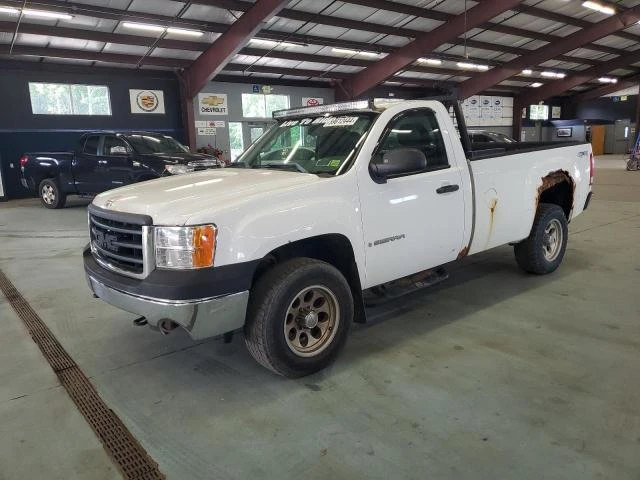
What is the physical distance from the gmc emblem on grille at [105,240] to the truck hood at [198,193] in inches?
7.2

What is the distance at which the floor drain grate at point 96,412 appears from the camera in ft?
7.46

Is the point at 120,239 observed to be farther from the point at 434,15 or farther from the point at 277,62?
the point at 277,62

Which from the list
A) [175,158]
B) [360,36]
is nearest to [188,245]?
[175,158]

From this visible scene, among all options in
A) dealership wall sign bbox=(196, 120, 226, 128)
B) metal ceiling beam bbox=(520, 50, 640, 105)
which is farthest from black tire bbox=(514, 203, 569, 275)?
metal ceiling beam bbox=(520, 50, 640, 105)

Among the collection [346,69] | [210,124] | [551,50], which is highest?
[551,50]

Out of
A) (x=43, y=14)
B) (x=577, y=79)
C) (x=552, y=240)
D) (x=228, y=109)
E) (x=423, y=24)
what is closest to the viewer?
(x=552, y=240)

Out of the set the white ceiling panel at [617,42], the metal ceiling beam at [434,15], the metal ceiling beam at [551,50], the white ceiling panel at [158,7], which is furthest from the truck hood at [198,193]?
the white ceiling panel at [617,42]

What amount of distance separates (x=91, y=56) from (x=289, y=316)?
50.5 ft

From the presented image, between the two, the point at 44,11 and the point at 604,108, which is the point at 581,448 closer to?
the point at 44,11

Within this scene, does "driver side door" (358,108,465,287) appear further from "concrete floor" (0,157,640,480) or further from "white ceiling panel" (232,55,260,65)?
"white ceiling panel" (232,55,260,65)

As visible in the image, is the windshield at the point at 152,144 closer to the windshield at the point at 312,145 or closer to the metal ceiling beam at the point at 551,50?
the windshield at the point at 312,145

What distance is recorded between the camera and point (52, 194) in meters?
12.4

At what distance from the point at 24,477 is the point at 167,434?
648mm

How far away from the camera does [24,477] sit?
87.4 inches
